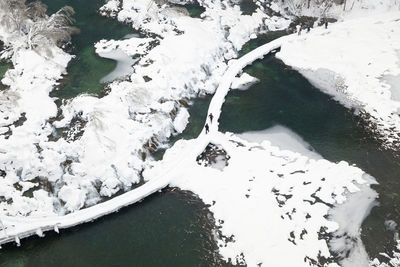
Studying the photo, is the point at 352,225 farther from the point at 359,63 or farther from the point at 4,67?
the point at 4,67

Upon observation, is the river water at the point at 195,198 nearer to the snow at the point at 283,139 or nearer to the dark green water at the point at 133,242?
the dark green water at the point at 133,242

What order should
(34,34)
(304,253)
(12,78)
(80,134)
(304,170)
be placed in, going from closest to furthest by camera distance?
(304,253) < (304,170) < (80,134) < (12,78) < (34,34)

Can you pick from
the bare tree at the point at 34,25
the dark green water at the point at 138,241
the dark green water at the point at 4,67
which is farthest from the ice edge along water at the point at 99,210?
the bare tree at the point at 34,25

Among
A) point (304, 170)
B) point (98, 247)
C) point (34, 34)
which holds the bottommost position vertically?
point (98, 247)

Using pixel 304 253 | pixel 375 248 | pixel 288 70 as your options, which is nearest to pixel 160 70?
pixel 288 70

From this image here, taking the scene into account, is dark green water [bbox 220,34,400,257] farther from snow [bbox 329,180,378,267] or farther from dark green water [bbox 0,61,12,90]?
dark green water [bbox 0,61,12,90]

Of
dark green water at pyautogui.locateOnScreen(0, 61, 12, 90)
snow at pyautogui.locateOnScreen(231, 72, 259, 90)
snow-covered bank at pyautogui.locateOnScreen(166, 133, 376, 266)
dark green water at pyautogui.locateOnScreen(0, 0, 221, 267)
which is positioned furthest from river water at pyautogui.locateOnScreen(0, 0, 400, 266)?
dark green water at pyautogui.locateOnScreen(0, 61, 12, 90)

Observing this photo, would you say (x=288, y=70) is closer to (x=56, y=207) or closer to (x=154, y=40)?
(x=154, y=40)
